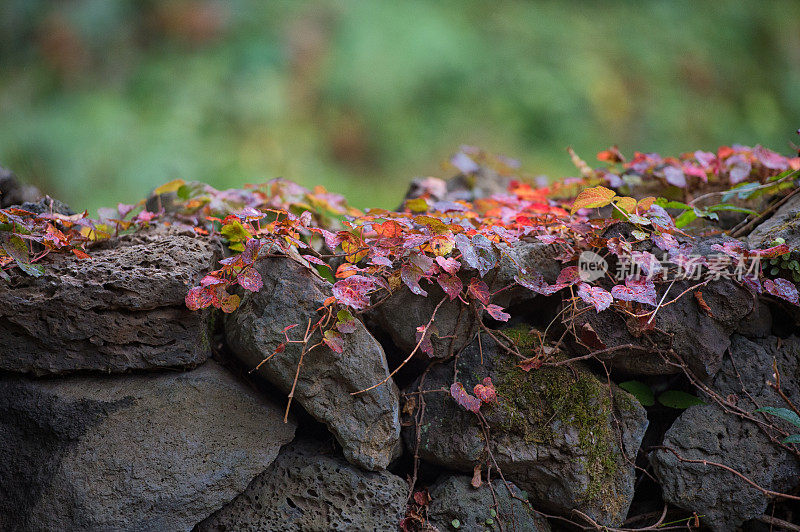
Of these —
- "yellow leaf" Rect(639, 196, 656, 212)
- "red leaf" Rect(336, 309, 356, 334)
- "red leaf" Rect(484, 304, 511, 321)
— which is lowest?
"red leaf" Rect(336, 309, 356, 334)

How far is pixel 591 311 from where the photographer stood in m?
1.28

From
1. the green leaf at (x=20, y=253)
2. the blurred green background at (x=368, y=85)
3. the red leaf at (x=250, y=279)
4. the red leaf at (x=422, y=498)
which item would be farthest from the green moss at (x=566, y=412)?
the blurred green background at (x=368, y=85)

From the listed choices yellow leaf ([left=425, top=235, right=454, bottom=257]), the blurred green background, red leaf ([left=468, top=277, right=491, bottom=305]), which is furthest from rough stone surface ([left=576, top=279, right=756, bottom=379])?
the blurred green background

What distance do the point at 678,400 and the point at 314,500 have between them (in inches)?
33.5

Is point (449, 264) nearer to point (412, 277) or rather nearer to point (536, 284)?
point (412, 277)

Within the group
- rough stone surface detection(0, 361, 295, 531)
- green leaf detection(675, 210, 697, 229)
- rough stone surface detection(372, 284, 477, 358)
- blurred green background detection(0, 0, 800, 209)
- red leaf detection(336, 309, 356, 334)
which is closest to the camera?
rough stone surface detection(0, 361, 295, 531)

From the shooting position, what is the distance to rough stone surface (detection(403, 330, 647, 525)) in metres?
1.21

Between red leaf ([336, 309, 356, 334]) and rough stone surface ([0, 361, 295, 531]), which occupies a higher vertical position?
red leaf ([336, 309, 356, 334])

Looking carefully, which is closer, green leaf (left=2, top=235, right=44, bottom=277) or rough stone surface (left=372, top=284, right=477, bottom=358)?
green leaf (left=2, top=235, right=44, bottom=277)

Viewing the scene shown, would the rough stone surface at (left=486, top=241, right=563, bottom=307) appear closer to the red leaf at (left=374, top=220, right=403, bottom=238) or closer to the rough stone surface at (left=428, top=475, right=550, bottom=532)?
the red leaf at (left=374, top=220, right=403, bottom=238)

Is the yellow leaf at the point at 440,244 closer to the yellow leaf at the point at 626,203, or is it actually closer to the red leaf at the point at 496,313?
the red leaf at the point at 496,313

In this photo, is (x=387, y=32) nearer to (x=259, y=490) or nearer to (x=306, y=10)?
(x=306, y=10)

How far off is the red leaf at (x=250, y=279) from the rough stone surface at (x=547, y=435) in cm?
42

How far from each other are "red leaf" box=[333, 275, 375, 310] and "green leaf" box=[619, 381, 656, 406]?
659 millimetres
